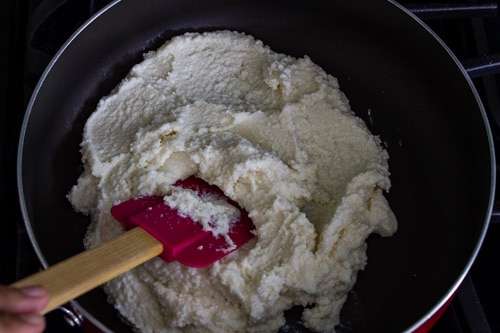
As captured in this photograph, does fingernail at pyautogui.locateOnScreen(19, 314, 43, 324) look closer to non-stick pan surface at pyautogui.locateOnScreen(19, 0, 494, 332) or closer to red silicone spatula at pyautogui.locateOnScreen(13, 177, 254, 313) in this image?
red silicone spatula at pyautogui.locateOnScreen(13, 177, 254, 313)

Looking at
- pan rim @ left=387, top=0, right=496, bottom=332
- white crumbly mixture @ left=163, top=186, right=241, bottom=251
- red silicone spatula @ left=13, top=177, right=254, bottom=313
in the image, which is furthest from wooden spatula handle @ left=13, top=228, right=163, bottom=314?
pan rim @ left=387, top=0, right=496, bottom=332

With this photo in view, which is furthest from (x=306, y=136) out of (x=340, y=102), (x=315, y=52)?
(x=315, y=52)

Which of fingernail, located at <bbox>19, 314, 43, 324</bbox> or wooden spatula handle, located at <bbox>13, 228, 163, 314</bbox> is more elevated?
fingernail, located at <bbox>19, 314, 43, 324</bbox>

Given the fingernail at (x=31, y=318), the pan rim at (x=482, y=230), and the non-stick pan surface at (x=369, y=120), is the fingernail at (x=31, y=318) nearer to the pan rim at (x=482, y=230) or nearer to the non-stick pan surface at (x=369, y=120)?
the non-stick pan surface at (x=369, y=120)

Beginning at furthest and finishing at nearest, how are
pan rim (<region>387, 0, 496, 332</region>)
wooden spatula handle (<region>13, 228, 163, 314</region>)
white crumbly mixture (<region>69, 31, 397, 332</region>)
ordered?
white crumbly mixture (<region>69, 31, 397, 332</region>) < pan rim (<region>387, 0, 496, 332</region>) < wooden spatula handle (<region>13, 228, 163, 314</region>)

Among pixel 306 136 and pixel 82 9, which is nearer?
pixel 306 136

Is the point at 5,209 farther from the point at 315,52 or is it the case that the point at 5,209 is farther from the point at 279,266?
the point at 315,52

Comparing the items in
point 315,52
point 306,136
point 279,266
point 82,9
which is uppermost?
point 82,9
